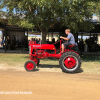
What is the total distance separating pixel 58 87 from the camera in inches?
145

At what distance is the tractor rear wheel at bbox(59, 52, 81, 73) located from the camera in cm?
538

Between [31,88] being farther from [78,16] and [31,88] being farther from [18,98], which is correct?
[78,16]

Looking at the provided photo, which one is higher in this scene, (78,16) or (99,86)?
(78,16)

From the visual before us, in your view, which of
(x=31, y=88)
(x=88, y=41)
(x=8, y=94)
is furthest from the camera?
(x=88, y=41)

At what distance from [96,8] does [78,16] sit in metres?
1.24

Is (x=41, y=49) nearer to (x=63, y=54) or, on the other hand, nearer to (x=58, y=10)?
(x=63, y=54)

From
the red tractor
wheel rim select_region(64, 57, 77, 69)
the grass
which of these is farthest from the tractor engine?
the grass

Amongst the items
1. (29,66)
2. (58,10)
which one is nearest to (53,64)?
(29,66)

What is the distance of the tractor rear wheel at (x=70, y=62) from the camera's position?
538 centimetres

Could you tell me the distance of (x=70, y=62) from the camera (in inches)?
214

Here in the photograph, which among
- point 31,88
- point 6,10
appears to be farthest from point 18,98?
point 6,10

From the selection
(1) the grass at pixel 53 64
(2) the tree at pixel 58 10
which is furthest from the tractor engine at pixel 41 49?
(2) the tree at pixel 58 10

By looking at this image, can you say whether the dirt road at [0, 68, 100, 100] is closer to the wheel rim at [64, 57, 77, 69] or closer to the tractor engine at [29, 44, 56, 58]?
the wheel rim at [64, 57, 77, 69]

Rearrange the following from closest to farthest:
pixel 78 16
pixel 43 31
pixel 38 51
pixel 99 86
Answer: pixel 99 86 → pixel 38 51 → pixel 78 16 → pixel 43 31
